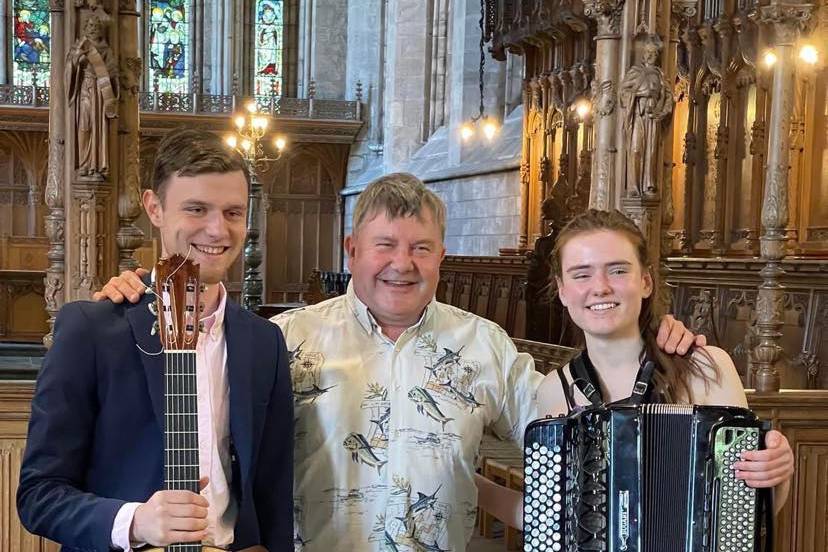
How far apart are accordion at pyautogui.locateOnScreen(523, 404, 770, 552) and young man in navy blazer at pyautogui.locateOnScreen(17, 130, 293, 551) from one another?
0.50 m

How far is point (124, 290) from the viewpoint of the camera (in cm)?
173

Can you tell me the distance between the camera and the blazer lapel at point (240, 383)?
1.70m

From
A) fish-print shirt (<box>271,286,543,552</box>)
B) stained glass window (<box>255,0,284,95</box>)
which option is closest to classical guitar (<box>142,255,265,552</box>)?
fish-print shirt (<box>271,286,543,552</box>)

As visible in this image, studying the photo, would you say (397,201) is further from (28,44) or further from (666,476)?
(28,44)

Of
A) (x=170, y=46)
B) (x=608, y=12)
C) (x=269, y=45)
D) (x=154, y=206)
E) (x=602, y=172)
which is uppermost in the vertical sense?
(x=269, y=45)

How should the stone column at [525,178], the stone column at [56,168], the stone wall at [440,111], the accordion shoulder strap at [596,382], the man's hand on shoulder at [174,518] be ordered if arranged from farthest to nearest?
the stone wall at [440,111] < the stone column at [525,178] < the stone column at [56,168] < the accordion shoulder strap at [596,382] < the man's hand on shoulder at [174,518]

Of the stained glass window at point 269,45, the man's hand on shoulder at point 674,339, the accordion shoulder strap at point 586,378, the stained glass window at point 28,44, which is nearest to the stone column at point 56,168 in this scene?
the accordion shoulder strap at point 586,378

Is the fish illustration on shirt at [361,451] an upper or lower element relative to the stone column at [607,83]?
lower

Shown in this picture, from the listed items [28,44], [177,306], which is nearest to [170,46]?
[28,44]

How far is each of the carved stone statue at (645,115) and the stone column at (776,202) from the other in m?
0.76

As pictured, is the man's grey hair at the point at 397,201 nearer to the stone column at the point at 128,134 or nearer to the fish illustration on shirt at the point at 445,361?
the fish illustration on shirt at the point at 445,361

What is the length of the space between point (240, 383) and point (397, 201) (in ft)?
1.69

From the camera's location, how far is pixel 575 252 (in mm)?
1991

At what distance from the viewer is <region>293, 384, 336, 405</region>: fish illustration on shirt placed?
2033 mm
